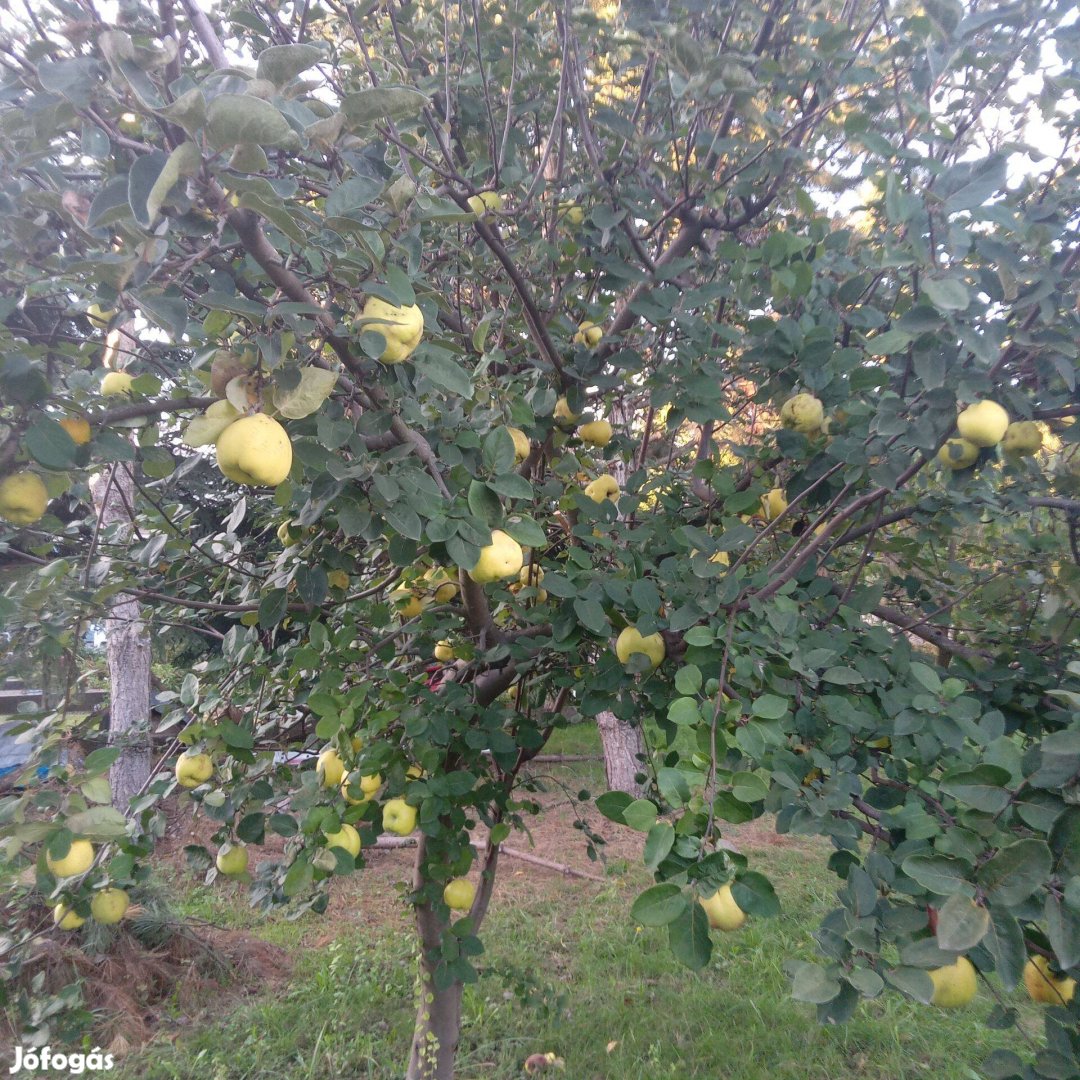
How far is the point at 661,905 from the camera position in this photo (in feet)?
3.22

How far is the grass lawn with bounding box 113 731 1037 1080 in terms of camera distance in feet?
9.29

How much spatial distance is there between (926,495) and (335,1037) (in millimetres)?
3093

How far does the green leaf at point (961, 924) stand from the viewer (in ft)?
2.80

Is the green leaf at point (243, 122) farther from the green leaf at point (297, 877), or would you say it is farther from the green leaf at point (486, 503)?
the green leaf at point (297, 877)

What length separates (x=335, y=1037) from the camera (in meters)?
3.03

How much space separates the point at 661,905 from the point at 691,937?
0.06 m

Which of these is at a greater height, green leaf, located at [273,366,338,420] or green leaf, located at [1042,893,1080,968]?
green leaf, located at [273,366,338,420]

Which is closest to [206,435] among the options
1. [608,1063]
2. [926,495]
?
[926,495]

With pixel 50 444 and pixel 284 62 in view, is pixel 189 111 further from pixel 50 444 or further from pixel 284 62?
pixel 50 444

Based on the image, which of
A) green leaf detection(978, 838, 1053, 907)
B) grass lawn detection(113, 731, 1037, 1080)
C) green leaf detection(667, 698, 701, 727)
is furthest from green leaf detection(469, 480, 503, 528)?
grass lawn detection(113, 731, 1037, 1080)

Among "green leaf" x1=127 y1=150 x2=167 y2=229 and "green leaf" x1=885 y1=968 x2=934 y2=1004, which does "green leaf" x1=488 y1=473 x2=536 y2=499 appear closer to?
"green leaf" x1=127 y1=150 x2=167 y2=229

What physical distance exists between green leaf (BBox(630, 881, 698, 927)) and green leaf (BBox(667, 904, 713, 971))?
0.01 m

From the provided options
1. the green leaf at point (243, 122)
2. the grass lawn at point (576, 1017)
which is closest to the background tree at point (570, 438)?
the green leaf at point (243, 122)

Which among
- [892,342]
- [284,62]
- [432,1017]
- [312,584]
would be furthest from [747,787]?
[432,1017]
